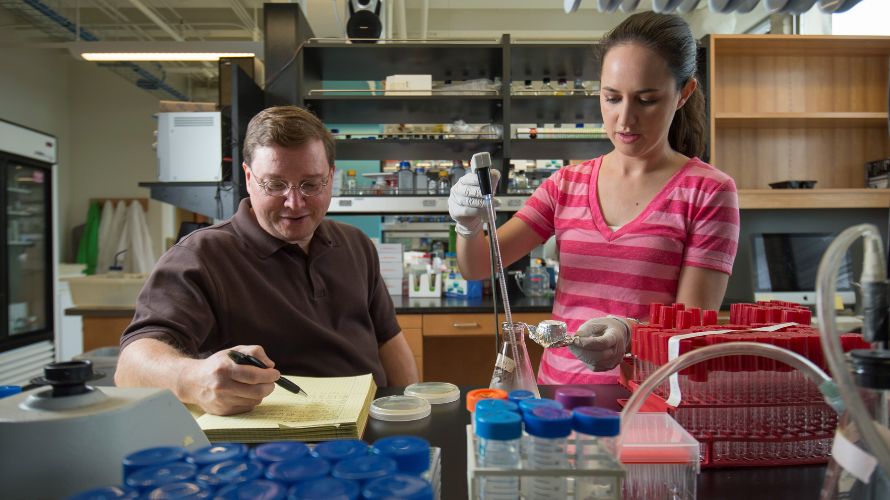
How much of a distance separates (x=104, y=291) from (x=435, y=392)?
104 inches

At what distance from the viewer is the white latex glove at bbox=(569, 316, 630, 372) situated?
0.97 metres

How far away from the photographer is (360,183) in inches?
133

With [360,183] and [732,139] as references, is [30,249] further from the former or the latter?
[732,139]

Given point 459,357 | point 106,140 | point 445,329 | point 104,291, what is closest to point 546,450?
point 445,329

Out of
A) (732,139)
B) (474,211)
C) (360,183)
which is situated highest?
(732,139)

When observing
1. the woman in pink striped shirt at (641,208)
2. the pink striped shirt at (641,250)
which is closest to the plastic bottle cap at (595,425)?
the woman in pink striped shirt at (641,208)

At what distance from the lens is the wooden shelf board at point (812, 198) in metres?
3.05

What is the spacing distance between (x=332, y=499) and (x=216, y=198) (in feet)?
8.92

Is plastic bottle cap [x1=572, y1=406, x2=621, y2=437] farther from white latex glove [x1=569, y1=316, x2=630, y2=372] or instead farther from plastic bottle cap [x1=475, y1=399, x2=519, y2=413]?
white latex glove [x1=569, y1=316, x2=630, y2=372]

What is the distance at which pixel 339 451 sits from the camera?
0.52 m

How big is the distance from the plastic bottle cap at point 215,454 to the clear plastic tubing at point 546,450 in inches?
10.3

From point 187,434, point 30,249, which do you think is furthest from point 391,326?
point 30,249

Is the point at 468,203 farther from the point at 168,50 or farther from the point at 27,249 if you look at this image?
the point at 27,249

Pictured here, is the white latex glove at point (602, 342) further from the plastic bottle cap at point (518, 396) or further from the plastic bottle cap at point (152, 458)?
the plastic bottle cap at point (152, 458)
